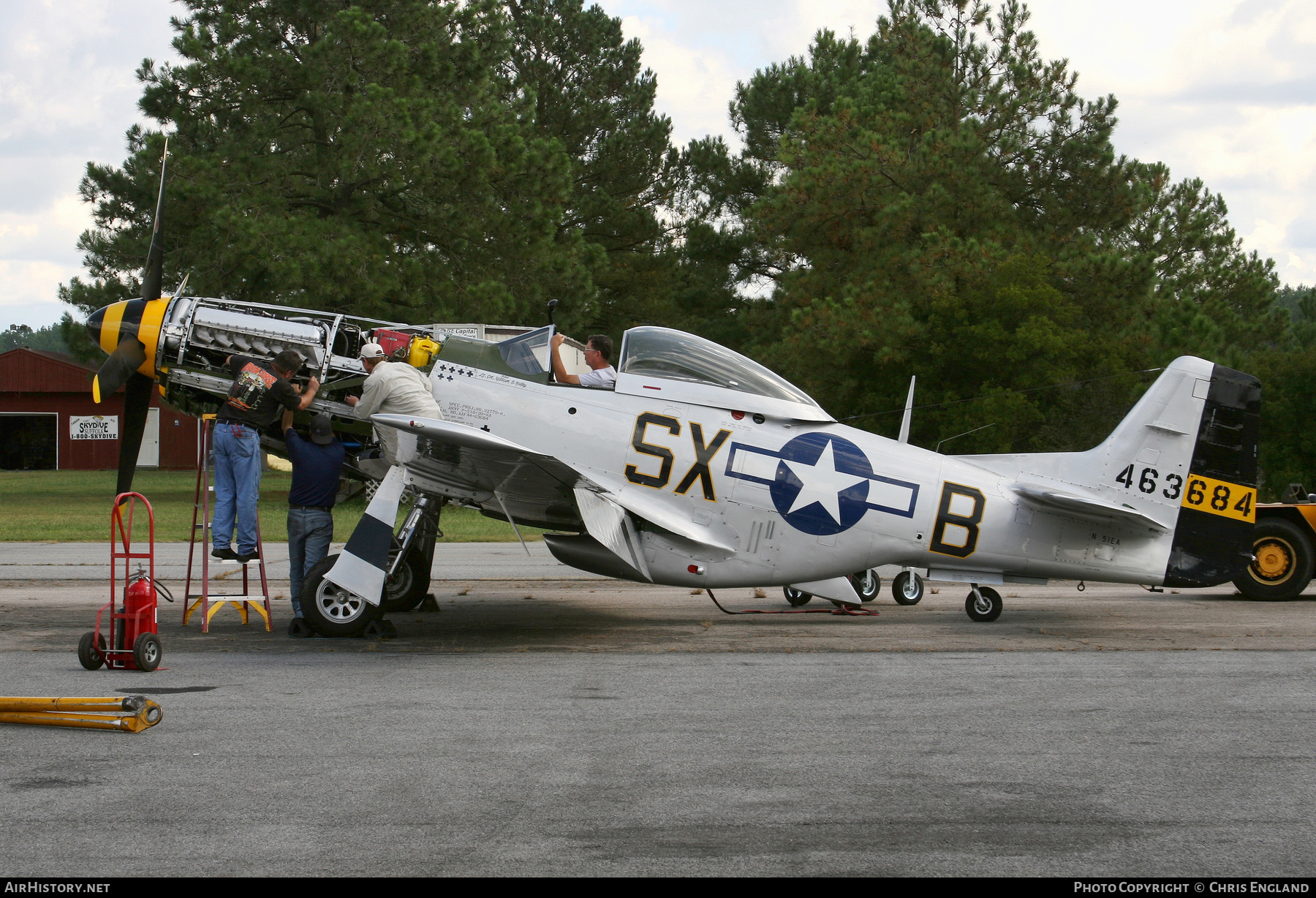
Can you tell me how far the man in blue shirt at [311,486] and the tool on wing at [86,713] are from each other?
355cm

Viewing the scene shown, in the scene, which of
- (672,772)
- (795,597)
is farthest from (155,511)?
(672,772)

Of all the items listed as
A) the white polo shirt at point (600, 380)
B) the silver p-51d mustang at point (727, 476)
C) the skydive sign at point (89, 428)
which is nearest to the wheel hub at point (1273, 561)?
the silver p-51d mustang at point (727, 476)

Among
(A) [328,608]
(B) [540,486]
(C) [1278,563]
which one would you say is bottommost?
(A) [328,608]

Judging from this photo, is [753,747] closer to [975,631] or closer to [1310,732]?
[1310,732]

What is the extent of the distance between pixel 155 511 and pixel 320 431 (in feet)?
78.2

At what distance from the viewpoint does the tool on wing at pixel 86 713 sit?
5941 mm

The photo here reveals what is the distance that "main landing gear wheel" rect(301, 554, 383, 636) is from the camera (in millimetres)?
9227

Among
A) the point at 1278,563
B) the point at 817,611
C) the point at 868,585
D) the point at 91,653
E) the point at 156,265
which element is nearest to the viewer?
the point at 91,653

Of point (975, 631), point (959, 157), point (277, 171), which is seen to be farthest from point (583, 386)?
point (959, 157)

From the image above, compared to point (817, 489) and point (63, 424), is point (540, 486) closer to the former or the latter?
point (817, 489)

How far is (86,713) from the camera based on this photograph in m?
6.04

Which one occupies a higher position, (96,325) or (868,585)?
(96,325)

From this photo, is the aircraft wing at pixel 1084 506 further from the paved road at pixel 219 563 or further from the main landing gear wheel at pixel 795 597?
the paved road at pixel 219 563

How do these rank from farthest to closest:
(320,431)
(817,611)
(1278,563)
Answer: (1278,563) < (817,611) < (320,431)
